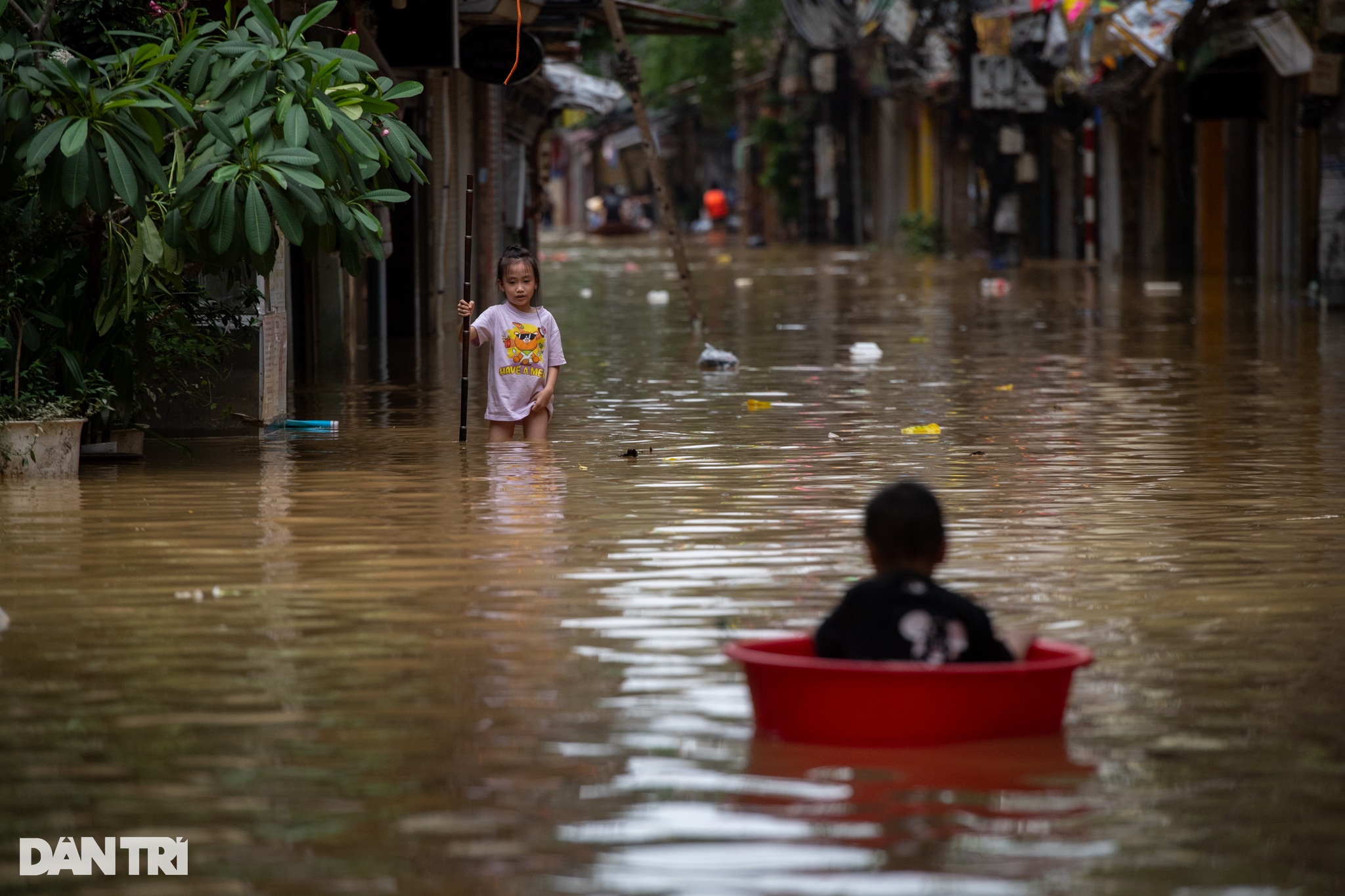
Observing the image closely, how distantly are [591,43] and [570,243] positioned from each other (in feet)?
78.1

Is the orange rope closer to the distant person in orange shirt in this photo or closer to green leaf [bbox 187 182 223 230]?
green leaf [bbox 187 182 223 230]

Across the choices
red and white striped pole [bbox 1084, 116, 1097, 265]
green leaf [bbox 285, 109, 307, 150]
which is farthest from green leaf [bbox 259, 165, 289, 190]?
red and white striped pole [bbox 1084, 116, 1097, 265]

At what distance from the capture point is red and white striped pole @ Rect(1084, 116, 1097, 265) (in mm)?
35969

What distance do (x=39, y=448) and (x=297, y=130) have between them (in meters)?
1.75

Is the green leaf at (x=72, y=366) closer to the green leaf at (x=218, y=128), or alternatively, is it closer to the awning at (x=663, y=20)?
the green leaf at (x=218, y=128)

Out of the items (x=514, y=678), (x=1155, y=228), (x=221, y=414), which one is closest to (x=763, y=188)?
(x=1155, y=228)

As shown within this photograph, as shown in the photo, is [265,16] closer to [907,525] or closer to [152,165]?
[152,165]

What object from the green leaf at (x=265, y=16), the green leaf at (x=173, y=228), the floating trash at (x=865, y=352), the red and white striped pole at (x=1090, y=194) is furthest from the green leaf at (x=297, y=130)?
the red and white striped pole at (x=1090, y=194)

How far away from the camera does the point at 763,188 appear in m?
59.5

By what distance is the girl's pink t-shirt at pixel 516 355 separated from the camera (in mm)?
9984

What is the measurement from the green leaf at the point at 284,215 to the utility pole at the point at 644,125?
29.6ft

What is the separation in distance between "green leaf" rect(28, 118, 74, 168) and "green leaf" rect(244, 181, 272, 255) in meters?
0.74

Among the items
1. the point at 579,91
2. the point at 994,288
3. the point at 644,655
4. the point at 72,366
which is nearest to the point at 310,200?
the point at 72,366

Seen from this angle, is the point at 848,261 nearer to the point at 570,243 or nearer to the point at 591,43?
the point at 591,43
